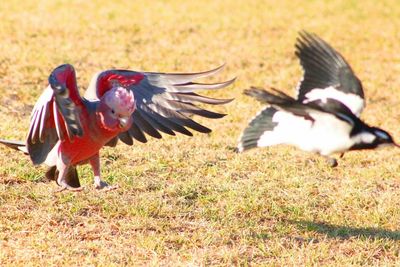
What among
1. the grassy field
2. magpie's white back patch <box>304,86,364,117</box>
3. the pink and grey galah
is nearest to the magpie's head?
magpie's white back patch <box>304,86,364,117</box>

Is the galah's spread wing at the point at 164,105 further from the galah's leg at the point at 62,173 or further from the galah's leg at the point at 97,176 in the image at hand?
the galah's leg at the point at 62,173

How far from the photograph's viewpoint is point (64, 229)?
5176 millimetres

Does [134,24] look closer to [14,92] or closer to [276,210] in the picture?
[14,92]

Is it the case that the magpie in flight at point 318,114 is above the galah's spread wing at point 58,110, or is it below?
below

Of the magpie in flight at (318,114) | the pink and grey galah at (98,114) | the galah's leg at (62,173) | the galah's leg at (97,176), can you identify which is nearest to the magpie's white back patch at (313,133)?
the magpie in flight at (318,114)

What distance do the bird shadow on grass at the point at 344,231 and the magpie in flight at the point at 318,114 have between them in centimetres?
43

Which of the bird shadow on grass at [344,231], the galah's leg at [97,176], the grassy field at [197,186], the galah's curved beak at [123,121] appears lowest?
the bird shadow on grass at [344,231]

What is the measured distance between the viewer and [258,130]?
5.40 metres

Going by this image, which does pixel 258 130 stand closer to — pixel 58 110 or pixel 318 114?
pixel 318 114

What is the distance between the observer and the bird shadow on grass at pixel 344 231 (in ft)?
17.6

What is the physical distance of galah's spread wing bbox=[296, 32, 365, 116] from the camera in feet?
18.0

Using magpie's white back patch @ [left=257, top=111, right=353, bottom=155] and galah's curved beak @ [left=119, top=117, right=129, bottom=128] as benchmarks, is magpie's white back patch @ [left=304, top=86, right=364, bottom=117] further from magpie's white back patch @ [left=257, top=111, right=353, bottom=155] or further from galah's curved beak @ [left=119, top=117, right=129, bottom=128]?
galah's curved beak @ [left=119, top=117, right=129, bottom=128]

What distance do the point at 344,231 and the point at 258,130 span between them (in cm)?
82

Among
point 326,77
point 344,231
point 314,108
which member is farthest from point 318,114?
point 344,231
